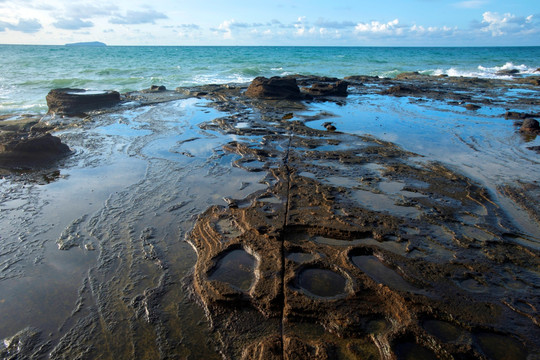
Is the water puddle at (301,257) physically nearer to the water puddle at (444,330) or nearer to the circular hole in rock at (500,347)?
the water puddle at (444,330)

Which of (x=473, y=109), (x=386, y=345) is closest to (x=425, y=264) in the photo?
(x=386, y=345)

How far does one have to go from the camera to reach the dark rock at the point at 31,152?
626 cm

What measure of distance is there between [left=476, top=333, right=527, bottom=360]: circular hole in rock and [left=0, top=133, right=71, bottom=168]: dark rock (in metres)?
7.30

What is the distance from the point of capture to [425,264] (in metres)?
3.35

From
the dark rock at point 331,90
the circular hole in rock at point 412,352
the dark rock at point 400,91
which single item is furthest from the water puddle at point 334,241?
the dark rock at point 400,91

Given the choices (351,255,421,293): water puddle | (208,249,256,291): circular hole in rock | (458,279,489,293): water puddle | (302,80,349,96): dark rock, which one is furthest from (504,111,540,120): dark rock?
(208,249,256,291): circular hole in rock

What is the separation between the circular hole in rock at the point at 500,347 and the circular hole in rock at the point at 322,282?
3.72 feet

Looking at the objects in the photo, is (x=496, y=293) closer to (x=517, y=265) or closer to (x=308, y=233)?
(x=517, y=265)

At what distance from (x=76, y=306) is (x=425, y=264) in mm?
3408

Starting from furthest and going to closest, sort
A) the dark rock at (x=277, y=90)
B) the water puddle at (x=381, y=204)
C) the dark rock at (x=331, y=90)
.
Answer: the dark rock at (x=331, y=90) → the dark rock at (x=277, y=90) → the water puddle at (x=381, y=204)

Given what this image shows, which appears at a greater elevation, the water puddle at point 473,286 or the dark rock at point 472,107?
the water puddle at point 473,286

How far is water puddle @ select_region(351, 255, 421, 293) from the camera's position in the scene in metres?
3.07

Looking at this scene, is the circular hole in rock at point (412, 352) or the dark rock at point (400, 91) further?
the dark rock at point (400, 91)

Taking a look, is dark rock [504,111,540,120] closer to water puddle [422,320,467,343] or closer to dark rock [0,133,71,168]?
water puddle [422,320,467,343]
